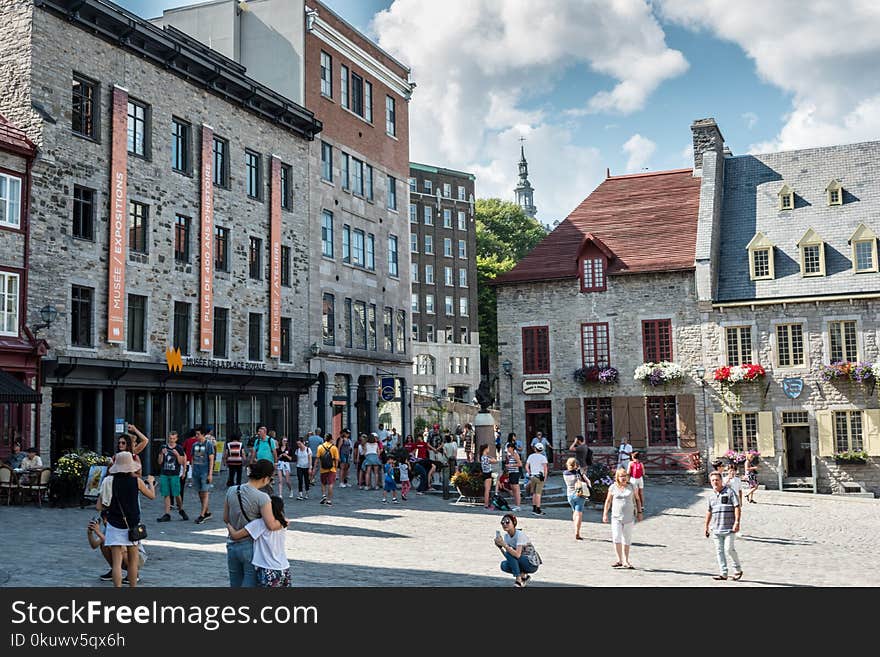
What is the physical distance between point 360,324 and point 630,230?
11.3 meters

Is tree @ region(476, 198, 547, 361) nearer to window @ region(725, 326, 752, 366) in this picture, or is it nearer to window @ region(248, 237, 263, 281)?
window @ region(725, 326, 752, 366)

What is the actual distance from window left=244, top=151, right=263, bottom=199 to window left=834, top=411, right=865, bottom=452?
20999 millimetres

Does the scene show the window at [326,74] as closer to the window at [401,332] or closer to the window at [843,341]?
the window at [401,332]

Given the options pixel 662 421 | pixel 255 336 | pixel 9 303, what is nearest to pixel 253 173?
pixel 255 336

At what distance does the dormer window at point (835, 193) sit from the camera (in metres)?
34.8

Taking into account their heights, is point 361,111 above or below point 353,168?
above

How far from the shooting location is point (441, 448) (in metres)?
27.2

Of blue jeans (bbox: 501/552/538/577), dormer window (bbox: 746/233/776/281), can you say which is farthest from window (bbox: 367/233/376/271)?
blue jeans (bbox: 501/552/538/577)

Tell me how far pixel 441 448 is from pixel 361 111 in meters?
17.8
